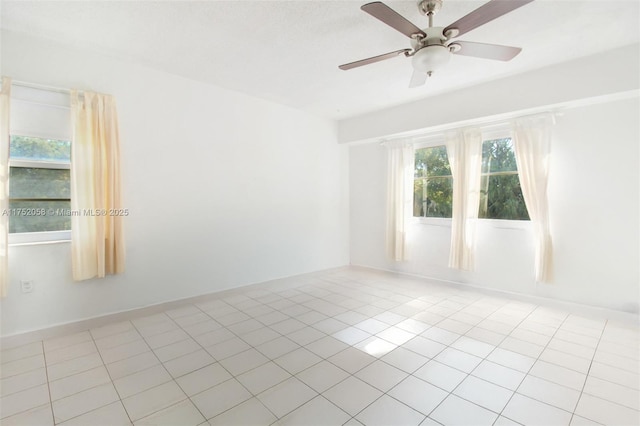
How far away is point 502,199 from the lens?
3.87 meters

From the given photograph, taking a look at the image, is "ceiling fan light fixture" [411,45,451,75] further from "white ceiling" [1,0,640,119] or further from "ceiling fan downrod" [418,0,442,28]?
"white ceiling" [1,0,640,119]

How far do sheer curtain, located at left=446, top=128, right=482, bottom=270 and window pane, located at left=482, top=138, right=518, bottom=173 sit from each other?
0.14 meters

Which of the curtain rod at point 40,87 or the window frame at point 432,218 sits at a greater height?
the curtain rod at point 40,87

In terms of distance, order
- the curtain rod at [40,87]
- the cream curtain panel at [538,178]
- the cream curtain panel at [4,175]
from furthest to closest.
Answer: the cream curtain panel at [538,178]
the curtain rod at [40,87]
the cream curtain panel at [4,175]

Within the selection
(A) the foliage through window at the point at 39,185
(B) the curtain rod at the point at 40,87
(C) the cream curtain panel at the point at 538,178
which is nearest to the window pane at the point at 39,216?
(A) the foliage through window at the point at 39,185

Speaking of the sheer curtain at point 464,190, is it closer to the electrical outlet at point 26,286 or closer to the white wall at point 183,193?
the white wall at point 183,193

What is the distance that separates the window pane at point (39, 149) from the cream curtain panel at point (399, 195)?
422 cm

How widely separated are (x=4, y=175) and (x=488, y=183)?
17.3 feet

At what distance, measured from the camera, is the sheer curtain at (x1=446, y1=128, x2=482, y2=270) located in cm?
396

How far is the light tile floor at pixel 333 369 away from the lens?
178cm

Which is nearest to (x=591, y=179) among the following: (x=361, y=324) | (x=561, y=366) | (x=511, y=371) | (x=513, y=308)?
(x=513, y=308)

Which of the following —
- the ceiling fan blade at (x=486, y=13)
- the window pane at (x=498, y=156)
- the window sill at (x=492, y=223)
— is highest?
the ceiling fan blade at (x=486, y=13)

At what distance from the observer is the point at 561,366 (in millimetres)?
2260

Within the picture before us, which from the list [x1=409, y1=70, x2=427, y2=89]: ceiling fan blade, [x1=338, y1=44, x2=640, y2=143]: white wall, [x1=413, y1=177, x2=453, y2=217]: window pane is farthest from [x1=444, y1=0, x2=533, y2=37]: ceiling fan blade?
Answer: [x1=413, y1=177, x2=453, y2=217]: window pane
